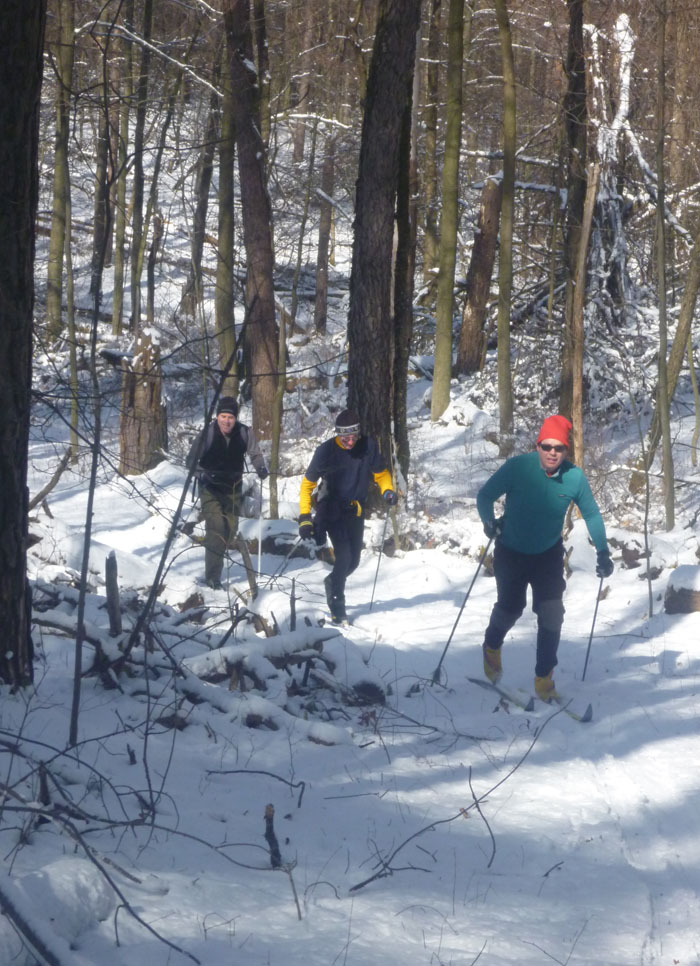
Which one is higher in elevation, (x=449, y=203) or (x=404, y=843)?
(x=449, y=203)

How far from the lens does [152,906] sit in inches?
121

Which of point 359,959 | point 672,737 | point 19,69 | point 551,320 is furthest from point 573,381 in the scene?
point 359,959

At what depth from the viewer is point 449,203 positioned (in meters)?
15.8

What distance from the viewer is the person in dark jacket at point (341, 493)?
8000mm

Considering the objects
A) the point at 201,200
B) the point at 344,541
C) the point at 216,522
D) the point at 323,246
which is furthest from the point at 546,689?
the point at 323,246

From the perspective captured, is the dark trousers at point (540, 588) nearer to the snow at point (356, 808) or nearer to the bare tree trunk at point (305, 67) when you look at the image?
the snow at point (356, 808)

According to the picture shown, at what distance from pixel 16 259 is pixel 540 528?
11.9 ft

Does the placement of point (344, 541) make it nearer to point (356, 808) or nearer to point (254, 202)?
point (356, 808)

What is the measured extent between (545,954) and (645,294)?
17565 millimetres

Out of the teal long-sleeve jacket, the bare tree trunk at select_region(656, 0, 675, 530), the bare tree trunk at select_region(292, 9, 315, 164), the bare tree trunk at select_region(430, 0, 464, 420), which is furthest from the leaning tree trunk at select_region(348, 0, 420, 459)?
the bare tree trunk at select_region(292, 9, 315, 164)

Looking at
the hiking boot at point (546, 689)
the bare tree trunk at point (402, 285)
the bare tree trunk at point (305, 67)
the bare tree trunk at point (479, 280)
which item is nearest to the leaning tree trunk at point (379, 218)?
the bare tree trunk at point (402, 285)

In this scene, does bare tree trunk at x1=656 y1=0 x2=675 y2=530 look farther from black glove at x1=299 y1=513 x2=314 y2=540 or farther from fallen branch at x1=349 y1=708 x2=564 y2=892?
fallen branch at x1=349 y1=708 x2=564 y2=892

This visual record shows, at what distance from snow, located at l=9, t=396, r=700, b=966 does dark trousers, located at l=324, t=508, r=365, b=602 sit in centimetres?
48

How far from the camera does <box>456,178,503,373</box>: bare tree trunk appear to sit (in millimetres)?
18656
